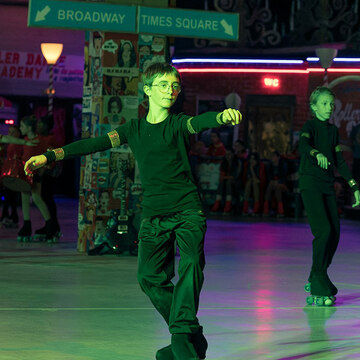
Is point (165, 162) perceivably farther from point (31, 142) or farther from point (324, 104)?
point (31, 142)

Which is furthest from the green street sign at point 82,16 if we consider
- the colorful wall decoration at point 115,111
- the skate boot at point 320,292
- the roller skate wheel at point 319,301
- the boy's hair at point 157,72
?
the boy's hair at point 157,72

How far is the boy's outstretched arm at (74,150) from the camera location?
6.72m

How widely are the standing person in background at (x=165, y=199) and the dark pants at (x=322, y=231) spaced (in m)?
3.22

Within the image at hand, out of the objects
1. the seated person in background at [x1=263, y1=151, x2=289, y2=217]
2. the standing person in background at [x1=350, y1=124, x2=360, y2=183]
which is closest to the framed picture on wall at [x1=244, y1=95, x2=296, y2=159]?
the standing person in background at [x1=350, y1=124, x2=360, y2=183]

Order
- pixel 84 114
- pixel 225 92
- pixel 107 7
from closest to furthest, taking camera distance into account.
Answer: pixel 107 7, pixel 84 114, pixel 225 92

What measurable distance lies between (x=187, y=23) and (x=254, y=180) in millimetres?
11151

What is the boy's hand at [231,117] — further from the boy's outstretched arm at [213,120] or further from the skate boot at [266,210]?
the skate boot at [266,210]

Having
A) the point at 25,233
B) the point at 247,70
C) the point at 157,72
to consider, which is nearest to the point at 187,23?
the point at 25,233

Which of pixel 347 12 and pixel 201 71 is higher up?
pixel 347 12

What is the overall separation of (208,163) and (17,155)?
10.2 meters

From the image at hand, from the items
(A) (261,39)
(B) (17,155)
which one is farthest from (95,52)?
(A) (261,39)

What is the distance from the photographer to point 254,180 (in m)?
25.0

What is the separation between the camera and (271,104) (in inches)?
1144

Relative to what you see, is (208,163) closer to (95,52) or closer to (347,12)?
(347,12)
